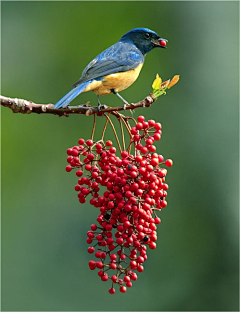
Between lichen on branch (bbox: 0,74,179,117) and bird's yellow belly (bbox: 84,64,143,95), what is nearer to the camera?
lichen on branch (bbox: 0,74,179,117)

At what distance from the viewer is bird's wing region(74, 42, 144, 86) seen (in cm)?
379

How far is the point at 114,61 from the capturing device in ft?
13.0

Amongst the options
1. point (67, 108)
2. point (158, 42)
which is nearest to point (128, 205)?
point (67, 108)

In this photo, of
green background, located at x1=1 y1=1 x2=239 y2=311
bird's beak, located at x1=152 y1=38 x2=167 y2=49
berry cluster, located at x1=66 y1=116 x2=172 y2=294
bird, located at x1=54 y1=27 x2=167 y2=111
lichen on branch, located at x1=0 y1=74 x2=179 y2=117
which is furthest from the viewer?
green background, located at x1=1 y1=1 x2=239 y2=311

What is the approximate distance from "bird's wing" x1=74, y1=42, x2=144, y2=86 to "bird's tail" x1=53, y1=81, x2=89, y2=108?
1.5 inches

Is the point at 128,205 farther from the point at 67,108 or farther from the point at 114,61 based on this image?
the point at 114,61

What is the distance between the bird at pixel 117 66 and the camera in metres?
3.78

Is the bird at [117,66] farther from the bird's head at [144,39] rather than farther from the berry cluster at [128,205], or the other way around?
the berry cluster at [128,205]

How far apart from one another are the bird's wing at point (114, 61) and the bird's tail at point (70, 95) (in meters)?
0.04

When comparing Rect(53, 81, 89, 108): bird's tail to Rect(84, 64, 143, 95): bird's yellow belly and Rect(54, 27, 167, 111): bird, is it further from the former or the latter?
Rect(84, 64, 143, 95): bird's yellow belly

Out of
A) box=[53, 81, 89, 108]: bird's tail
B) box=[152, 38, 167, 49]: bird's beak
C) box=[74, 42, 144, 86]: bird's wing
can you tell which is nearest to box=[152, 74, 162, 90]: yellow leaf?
box=[53, 81, 89, 108]: bird's tail

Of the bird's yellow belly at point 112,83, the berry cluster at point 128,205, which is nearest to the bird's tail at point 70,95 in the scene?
the bird's yellow belly at point 112,83

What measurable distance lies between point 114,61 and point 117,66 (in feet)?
0.13

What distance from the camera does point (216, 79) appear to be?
6.76 meters
